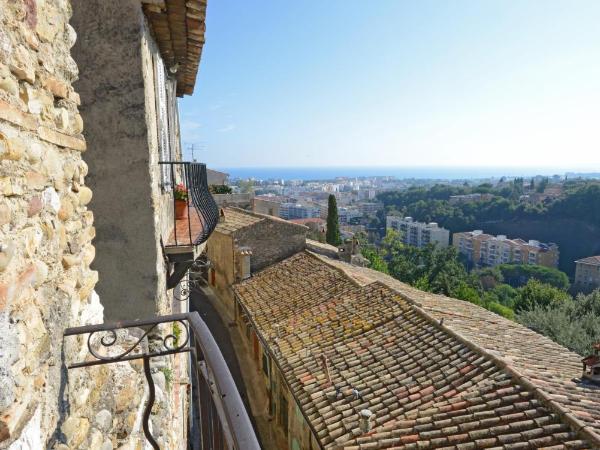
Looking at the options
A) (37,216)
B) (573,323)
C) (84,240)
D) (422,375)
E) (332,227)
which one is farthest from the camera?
(332,227)

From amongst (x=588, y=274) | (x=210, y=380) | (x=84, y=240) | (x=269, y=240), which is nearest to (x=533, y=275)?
(x=588, y=274)

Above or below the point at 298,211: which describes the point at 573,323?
above

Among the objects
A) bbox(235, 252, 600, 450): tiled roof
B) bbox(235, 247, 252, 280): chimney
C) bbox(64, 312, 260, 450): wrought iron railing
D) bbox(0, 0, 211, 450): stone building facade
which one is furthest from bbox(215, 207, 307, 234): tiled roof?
bbox(64, 312, 260, 450): wrought iron railing

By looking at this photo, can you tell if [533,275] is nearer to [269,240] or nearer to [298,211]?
[269,240]

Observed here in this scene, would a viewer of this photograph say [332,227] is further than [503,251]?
No

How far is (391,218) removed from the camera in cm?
13575

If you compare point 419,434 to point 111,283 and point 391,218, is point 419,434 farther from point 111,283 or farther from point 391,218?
point 391,218

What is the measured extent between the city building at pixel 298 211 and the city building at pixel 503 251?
2274 inches

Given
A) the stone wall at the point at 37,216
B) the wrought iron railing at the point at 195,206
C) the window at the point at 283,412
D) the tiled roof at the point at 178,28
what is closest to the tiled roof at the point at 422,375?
the window at the point at 283,412

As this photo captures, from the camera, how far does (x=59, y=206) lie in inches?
87.0

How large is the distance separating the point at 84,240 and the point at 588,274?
276 feet

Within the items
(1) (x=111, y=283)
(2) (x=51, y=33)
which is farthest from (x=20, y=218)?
(1) (x=111, y=283)

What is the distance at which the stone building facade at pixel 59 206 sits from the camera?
5.43 feet

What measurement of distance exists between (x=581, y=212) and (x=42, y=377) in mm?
111675
